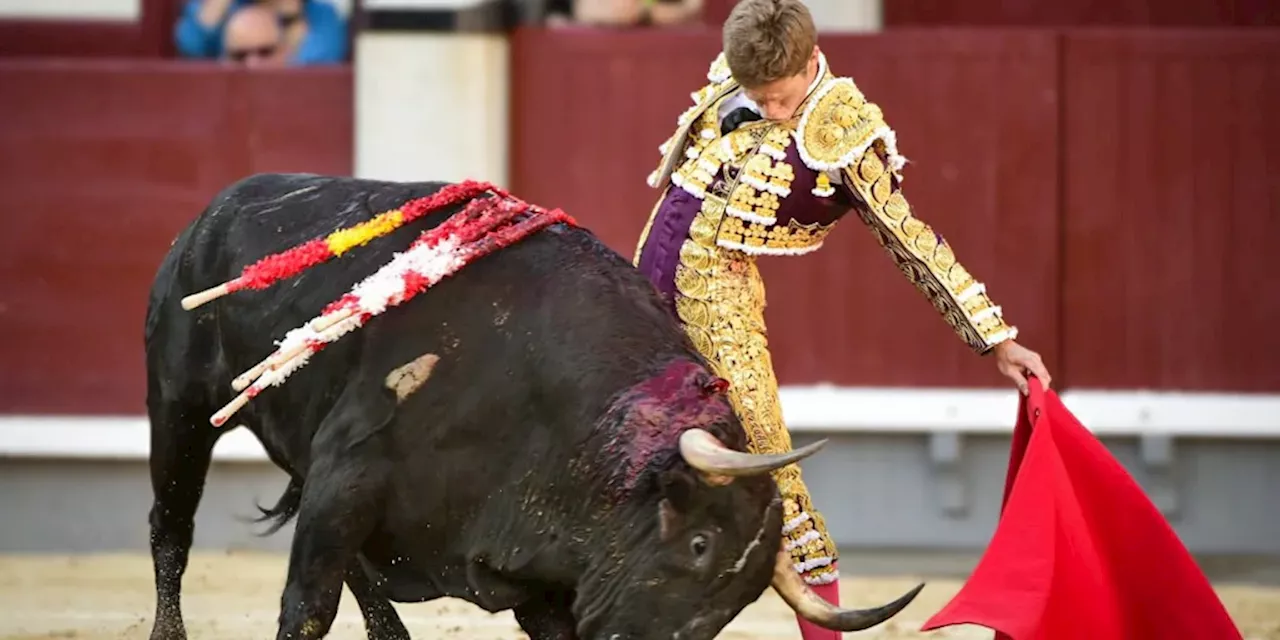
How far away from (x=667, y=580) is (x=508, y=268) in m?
0.66

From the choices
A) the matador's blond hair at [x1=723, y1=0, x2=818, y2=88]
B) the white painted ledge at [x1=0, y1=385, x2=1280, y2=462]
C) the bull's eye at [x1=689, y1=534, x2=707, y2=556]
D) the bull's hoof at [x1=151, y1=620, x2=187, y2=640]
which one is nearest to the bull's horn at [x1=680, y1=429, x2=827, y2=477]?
the bull's eye at [x1=689, y1=534, x2=707, y2=556]

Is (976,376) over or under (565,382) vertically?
under

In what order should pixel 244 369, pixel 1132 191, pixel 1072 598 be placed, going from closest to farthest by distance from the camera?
1. pixel 1072 598
2. pixel 244 369
3. pixel 1132 191

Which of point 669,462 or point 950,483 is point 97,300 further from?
point 669,462

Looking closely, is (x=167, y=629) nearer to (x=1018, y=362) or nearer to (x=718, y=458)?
(x=718, y=458)

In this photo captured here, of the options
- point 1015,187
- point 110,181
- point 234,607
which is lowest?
point 234,607

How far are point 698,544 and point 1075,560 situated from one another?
73 cm

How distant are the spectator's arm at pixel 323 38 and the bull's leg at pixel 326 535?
11.3ft

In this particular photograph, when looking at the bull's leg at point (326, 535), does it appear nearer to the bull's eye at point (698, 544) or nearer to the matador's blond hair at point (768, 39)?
the bull's eye at point (698, 544)

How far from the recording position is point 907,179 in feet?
21.2

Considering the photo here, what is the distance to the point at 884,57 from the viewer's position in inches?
256

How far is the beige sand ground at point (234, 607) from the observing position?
16.4ft

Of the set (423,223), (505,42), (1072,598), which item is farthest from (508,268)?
(505,42)

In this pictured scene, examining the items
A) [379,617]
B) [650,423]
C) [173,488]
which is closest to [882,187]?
[650,423]
